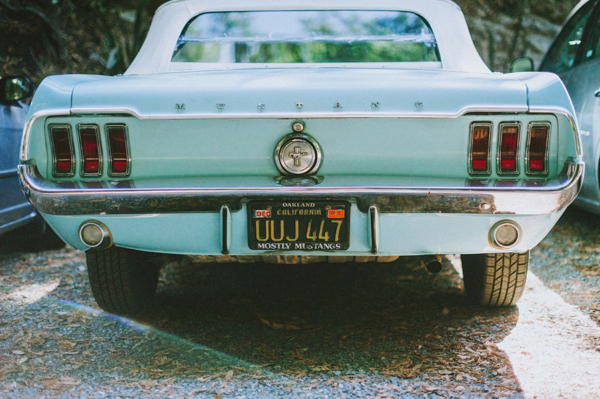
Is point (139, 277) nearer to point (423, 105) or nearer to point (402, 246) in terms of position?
point (402, 246)

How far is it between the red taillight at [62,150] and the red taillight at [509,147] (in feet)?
5.92

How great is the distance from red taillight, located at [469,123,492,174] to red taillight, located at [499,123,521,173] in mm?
55

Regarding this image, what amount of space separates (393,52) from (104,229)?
1.81m

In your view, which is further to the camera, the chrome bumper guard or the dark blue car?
the dark blue car

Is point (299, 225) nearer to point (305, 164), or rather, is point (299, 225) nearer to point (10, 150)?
point (305, 164)

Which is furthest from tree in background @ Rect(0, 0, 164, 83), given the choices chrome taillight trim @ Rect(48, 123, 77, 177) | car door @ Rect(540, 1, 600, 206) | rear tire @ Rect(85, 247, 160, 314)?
chrome taillight trim @ Rect(48, 123, 77, 177)

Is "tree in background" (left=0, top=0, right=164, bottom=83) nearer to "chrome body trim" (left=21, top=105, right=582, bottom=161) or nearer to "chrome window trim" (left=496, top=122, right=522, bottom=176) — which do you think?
"chrome body trim" (left=21, top=105, right=582, bottom=161)

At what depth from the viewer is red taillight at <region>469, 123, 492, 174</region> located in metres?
2.35

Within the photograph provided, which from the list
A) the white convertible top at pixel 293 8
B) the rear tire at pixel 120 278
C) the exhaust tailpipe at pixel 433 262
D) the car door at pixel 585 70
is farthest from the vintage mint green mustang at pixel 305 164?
the car door at pixel 585 70

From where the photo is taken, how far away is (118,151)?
2.46 metres

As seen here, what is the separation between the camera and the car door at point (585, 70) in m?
4.07

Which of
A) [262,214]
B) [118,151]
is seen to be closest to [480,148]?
[262,214]

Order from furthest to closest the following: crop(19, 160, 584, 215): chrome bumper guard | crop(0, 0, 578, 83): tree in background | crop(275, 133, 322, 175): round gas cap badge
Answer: crop(0, 0, 578, 83): tree in background < crop(275, 133, 322, 175): round gas cap badge < crop(19, 160, 584, 215): chrome bumper guard

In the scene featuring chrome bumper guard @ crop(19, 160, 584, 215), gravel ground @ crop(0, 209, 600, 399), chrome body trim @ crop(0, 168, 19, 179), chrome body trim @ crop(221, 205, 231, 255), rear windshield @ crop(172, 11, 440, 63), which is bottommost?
gravel ground @ crop(0, 209, 600, 399)
